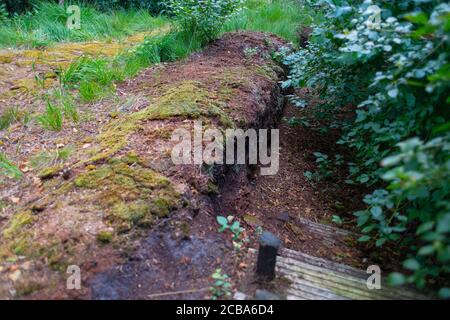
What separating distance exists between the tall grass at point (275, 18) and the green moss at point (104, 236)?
155 inches

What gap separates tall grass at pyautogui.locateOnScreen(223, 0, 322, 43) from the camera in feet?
18.2

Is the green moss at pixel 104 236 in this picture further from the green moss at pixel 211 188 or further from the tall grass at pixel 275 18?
the tall grass at pixel 275 18

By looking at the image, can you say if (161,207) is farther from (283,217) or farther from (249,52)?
(249,52)

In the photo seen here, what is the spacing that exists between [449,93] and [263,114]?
187cm

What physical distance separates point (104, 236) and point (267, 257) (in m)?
0.88

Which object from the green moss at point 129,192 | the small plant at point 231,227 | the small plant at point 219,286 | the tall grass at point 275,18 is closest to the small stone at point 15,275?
the green moss at point 129,192

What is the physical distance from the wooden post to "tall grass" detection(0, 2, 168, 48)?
13.4 ft

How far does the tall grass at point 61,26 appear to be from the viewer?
16.0ft

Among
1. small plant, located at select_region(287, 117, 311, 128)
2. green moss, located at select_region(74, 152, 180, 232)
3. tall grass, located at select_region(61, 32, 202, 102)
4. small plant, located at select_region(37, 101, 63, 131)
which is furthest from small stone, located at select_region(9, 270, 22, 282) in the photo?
small plant, located at select_region(287, 117, 311, 128)

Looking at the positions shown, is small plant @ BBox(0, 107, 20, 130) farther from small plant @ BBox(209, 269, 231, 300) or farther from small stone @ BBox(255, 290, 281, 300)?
small stone @ BBox(255, 290, 281, 300)

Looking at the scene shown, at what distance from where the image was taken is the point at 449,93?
2.05 metres

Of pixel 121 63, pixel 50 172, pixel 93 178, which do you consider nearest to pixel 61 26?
pixel 121 63

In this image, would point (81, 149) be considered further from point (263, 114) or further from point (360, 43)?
point (360, 43)

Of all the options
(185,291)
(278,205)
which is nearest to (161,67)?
(278,205)
